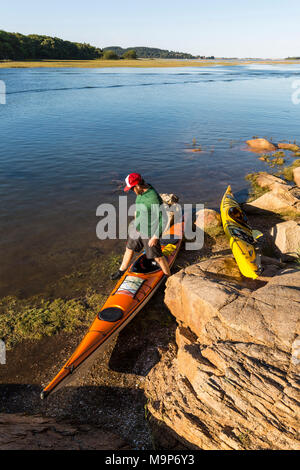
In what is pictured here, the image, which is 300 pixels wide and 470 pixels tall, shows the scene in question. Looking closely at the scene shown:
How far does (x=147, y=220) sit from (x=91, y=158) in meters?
14.1

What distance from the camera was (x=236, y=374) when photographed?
13.0 feet

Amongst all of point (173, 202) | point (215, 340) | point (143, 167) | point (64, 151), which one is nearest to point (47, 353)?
point (215, 340)

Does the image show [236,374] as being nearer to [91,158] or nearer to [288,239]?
[288,239]

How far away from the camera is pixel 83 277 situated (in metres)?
8.91

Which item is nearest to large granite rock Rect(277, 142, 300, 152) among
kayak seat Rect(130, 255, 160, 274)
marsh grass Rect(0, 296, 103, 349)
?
kayak seat Rect(130, 255, 160, 274)

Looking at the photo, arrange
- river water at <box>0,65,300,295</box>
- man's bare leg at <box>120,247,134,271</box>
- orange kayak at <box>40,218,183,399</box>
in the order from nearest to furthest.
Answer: orange kayak at <box>40,218,183,399</box>
man's bare leg at <box>120,247,134,271</box>
river water at <box>0,65,300,295</box>

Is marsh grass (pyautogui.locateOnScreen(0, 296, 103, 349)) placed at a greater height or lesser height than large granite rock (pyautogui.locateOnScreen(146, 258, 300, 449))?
lesser

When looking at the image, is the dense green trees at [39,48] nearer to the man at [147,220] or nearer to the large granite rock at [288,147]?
the large granite rock at [288,147]

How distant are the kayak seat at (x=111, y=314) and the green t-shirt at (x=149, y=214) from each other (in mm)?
2077

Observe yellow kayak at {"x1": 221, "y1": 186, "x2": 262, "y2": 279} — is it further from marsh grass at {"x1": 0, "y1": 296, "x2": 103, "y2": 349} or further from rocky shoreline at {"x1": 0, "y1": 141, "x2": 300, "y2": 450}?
marsh grass at {"x1": 0, "y1": 296, "x2": 103, "y2": 349}

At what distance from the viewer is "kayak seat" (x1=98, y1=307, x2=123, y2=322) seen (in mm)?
6414

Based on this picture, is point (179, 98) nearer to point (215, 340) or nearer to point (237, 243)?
point (237, 243)

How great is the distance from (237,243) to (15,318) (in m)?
6.78

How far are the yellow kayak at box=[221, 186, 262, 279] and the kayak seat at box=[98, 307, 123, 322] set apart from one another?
11.1ft
